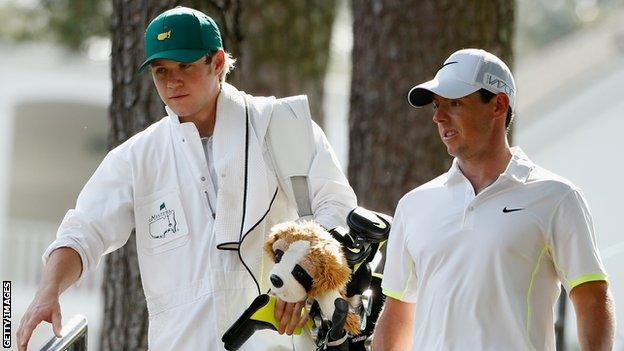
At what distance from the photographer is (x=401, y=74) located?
28.7ft

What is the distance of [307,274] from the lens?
5004mm

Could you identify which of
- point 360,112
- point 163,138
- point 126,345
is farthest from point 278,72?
point 163,138

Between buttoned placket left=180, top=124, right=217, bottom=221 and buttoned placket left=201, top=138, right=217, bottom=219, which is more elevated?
buttoned placket left=180, top=124, right=217, bottom=221

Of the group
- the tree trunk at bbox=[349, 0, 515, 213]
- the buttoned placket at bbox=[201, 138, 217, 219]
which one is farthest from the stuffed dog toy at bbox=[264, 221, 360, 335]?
the tree trunk at bbox=[349, 0, 515, 213]

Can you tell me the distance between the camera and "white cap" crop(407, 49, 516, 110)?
476 cm

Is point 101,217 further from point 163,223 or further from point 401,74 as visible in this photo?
point 401,74

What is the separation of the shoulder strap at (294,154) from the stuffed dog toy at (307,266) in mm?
367

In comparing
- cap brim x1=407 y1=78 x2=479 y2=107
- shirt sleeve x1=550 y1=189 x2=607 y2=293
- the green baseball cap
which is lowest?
shirt sleeve x1=550 y1=189 x2=607 y2=293

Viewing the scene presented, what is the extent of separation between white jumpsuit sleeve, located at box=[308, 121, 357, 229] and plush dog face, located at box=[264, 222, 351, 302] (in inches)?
9.8

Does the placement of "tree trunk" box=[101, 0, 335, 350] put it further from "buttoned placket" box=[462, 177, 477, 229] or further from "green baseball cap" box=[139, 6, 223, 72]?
"buttoned placket" box=[462, 177, 477, 229]

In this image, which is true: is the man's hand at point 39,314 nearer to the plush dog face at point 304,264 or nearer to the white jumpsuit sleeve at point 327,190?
the plush dog face at point 304,264

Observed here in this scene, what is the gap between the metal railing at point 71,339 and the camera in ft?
17.6

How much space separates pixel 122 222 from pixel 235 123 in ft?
1.77

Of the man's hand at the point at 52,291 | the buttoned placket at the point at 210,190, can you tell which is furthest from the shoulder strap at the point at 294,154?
the man's hand at the point at 52,291
